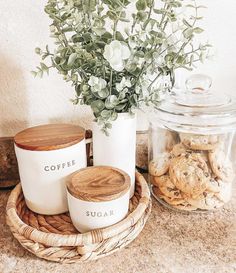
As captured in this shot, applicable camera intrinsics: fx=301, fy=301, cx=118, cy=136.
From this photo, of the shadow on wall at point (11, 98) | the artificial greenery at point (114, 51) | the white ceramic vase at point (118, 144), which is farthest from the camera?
the shadow on wall at point (11, 98)

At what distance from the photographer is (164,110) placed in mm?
579

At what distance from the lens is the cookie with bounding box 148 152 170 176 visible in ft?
2.03

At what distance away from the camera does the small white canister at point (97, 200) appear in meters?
0.47

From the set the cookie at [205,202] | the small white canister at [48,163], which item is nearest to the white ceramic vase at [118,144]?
the small white canister at [48,163]

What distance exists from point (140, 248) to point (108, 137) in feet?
0.65

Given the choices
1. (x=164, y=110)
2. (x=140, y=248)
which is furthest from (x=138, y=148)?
(x=140, y=248)

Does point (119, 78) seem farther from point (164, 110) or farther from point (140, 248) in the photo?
point (140, 248)

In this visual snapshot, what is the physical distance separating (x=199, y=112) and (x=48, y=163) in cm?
29

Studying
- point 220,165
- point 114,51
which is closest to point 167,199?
point 220,165

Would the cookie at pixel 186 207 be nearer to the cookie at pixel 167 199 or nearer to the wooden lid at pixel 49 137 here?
the cookie at pixel 167 199

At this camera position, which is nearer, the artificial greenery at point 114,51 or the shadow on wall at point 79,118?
the artificial greenery at point 114,51

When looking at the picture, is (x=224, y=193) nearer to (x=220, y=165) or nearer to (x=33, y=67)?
(x=220, y=165)

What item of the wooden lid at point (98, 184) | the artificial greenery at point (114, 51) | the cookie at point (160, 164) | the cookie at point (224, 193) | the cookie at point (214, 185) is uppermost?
the artificial greenery at point (114, 51)

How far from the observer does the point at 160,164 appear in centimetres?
63
